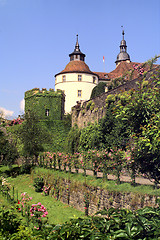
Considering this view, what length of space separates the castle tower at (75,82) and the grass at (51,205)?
25.8m

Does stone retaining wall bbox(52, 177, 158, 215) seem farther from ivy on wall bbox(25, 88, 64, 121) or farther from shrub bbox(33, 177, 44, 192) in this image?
ivy on wall bbox(25, 88, 64, 121)

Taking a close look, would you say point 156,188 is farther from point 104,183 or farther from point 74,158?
point 74,158

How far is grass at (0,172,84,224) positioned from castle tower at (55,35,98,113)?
1015 inches

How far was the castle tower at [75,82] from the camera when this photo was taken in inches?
1817

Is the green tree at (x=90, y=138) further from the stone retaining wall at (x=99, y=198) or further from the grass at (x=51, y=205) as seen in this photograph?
the stone retaining wall at (x=99, y=198)

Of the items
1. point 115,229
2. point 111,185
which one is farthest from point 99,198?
point 115,229

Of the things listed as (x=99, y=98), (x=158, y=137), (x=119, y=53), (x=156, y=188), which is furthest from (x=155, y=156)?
(x=119, y=53)

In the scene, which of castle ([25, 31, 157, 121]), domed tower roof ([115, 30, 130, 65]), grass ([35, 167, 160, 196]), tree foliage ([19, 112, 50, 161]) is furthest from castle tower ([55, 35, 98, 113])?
grass ([35, 167, 160, 196])

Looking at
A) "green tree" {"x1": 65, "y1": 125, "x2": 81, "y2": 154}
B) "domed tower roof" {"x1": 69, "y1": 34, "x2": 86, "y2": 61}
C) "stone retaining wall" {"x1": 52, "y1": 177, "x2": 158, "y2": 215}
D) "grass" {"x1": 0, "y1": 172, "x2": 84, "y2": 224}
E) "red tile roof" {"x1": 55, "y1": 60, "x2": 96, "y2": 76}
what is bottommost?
"grass" {"x1": 0, "y1": 172, "x2": 84, "y2": 224}

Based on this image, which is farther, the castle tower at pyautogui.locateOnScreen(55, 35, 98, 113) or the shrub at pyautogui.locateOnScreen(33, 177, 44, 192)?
the castle tower at pyautogui.locateOnScreen(55, 35, 98, 113)

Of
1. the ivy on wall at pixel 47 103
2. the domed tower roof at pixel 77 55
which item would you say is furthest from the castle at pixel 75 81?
the ivy on wall at pixel 47 103

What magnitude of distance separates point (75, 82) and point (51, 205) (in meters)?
34.0

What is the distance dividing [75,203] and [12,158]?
12853 millimetres

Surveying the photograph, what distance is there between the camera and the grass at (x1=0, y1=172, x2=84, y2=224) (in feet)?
39.2
